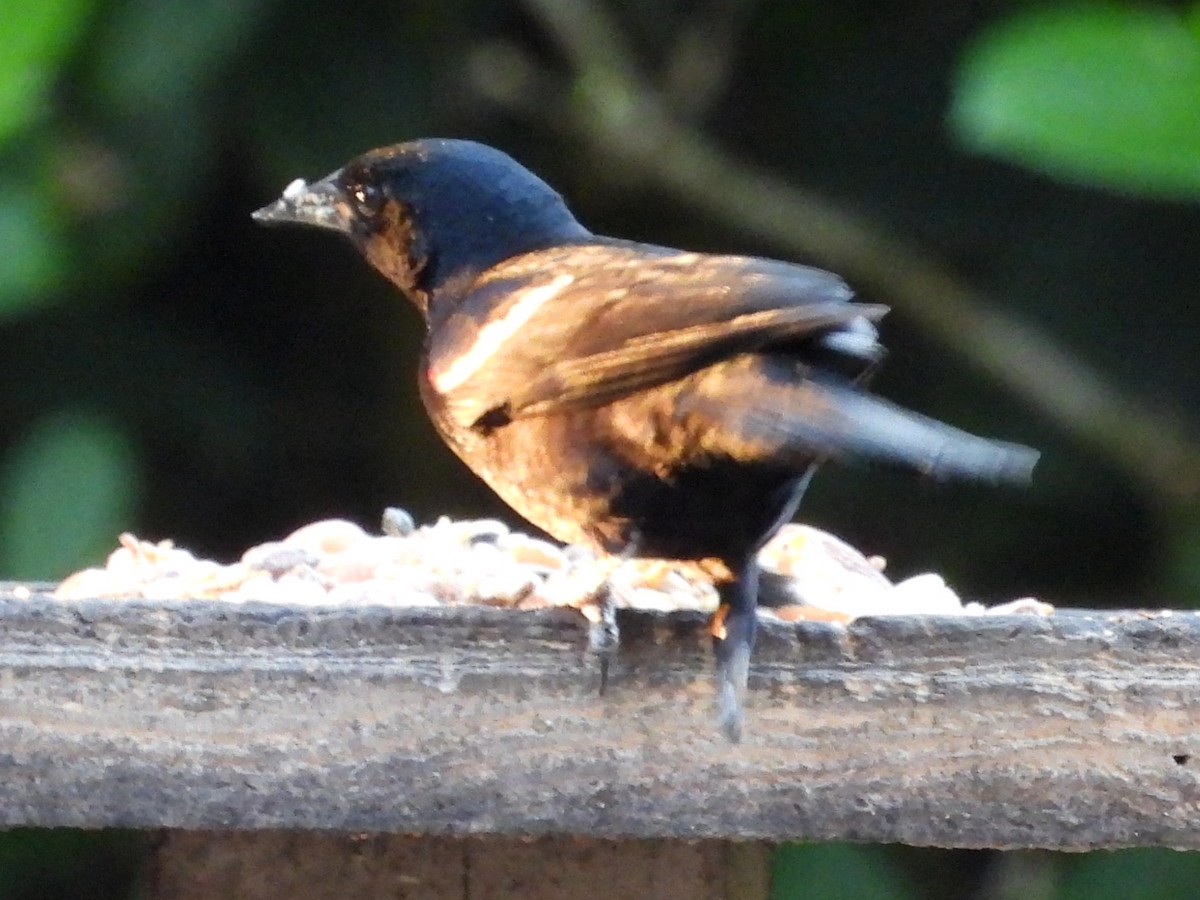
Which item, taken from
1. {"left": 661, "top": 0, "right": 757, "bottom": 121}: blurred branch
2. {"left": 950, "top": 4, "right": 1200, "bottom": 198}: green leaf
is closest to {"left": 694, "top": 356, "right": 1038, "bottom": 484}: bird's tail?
{"left": 950, "top": 4, "right": 1200, "bottom": 198}: green leaf

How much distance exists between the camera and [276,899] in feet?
5.22

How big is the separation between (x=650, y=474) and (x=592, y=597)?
0.49 ft

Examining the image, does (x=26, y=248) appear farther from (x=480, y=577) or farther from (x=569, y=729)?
(x=569, y=729)

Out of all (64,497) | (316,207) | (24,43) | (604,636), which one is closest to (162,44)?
(24,43)

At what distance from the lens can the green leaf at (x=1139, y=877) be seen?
2838 mm

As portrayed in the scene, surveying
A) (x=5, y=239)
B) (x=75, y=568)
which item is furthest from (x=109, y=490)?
(x=5, y=239)

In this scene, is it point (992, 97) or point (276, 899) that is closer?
point (276, 899)

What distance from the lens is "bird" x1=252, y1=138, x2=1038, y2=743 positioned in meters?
1.47

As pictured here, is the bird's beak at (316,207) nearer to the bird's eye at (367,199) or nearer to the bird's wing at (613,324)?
the bird's eye at (367,199)

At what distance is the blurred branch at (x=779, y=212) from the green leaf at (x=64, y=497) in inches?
37.7

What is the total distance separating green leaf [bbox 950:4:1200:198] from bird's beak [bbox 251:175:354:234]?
848mm

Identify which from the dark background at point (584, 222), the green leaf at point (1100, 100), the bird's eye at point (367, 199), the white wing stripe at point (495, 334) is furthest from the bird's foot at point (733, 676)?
the dark background at point (584, 222)

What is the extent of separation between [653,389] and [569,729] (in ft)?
1.10

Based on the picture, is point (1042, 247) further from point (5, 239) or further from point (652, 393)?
point (652, 393)
